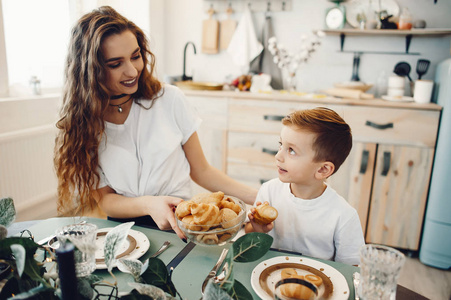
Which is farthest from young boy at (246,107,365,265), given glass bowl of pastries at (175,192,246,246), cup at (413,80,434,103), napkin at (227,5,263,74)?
napkin at (227,5,263,74)

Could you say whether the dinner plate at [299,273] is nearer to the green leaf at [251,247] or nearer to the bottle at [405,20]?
the green leaf at [251,247]

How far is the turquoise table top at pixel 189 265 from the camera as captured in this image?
762mm

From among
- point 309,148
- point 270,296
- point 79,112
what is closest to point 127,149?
point 79,112

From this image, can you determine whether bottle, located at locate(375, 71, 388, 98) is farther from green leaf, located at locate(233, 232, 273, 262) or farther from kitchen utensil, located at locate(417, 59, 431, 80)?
green leaf, located at locate(233, 232, 273, 262)

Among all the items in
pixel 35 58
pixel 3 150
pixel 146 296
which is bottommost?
pixel 3 150

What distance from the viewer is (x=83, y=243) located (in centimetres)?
56

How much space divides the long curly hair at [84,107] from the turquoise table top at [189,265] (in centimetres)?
26

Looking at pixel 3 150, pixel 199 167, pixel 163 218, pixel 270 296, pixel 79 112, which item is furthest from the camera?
pixel 3 150

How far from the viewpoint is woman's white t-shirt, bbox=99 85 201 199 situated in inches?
52.3

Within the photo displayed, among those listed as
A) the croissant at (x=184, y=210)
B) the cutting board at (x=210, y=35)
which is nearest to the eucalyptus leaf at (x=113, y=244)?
the croissant at (x=184, y=210)

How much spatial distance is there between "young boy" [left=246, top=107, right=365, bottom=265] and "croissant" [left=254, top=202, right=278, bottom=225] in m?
A: 0.03

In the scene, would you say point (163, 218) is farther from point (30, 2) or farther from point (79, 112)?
point (30, 2)

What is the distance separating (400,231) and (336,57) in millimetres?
1474

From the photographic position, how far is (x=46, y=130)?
231cm
